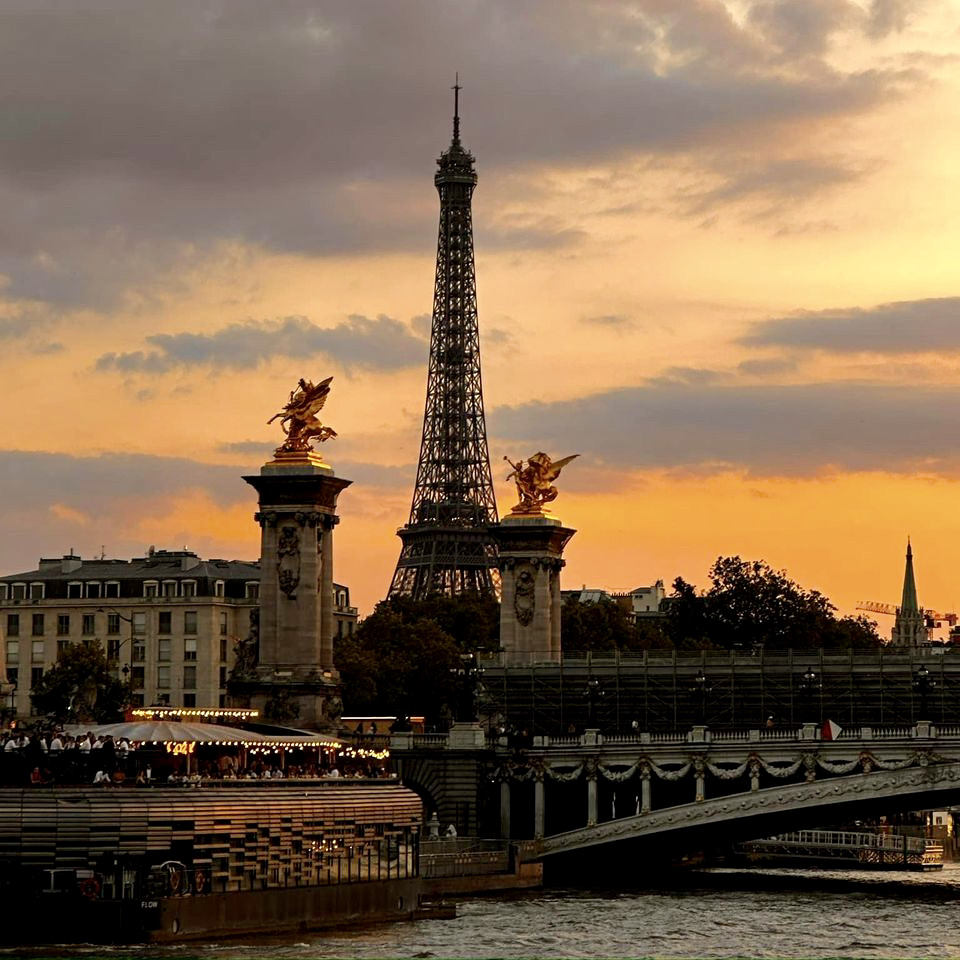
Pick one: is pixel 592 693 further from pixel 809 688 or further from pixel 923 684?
pixel 923 684

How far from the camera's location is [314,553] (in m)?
131

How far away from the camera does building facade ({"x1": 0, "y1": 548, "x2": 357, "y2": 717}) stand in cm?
17762

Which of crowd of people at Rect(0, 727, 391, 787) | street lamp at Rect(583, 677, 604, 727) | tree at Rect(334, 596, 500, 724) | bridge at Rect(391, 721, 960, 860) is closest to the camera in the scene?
crowd of people at Rect(0, 727, 391, 787)

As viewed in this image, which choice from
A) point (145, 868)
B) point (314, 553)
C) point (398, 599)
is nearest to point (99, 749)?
point (145, 868)

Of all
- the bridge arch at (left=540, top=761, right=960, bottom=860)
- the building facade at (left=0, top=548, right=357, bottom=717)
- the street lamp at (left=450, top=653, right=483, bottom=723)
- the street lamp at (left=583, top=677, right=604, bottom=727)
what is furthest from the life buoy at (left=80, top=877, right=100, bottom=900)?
the building facade at (left=0, top=548, right=357, bottom=717)

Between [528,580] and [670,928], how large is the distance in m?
54.4

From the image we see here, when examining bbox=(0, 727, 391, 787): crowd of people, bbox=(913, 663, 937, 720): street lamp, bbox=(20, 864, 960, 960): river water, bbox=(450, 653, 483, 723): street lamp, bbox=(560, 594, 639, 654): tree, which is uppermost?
bbox=(560, 594, 639, 654): tree

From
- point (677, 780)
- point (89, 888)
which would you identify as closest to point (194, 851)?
point (89, 888)

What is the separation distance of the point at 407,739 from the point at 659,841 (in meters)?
12.6

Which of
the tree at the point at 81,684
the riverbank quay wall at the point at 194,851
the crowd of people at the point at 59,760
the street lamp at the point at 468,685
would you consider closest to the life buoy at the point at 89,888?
the riverbank quay wall at the point at 194,851

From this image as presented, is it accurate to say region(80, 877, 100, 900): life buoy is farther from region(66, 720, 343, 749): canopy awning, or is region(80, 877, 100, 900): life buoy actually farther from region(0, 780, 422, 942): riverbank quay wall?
region(66, 720, 343, 749): canopy awning

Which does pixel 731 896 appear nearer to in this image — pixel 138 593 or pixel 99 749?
pixel 99 749

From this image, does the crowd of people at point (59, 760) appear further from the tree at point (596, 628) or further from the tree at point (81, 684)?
the tree at point (596, 628)

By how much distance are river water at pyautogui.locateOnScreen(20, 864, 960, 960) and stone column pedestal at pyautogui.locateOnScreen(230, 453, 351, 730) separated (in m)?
19.9
